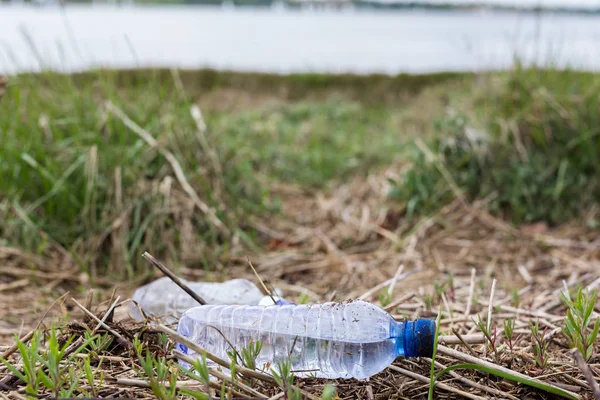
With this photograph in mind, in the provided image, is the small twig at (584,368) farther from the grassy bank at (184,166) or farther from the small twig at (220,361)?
the grassy bank at (184,166)

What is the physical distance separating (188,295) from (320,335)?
0.77 m

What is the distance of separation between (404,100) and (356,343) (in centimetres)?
962

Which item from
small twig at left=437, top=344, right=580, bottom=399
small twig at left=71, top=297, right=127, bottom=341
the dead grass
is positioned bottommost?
the dead grass

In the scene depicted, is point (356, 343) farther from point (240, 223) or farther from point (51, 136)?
point (51, 136)

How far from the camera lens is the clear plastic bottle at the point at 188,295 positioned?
1705 millimetres

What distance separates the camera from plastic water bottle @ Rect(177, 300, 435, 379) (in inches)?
46.6

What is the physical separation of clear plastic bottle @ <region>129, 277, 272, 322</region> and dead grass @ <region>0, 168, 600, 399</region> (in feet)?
0.41

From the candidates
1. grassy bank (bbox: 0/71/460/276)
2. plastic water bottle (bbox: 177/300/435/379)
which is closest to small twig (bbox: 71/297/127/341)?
plastic water bottle (bbox: 177/300/435/379)

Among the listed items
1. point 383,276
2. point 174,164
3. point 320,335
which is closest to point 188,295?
point 320,335

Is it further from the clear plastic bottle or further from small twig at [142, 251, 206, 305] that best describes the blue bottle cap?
the clear plastic bottle

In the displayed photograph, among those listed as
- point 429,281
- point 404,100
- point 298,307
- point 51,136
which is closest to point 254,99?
point 404,100

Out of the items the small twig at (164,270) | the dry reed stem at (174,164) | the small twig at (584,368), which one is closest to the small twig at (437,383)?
the small twig at (584,368)

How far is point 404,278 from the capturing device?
7.61 ft

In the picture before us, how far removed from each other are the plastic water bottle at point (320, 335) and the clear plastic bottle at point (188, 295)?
0.36 m
